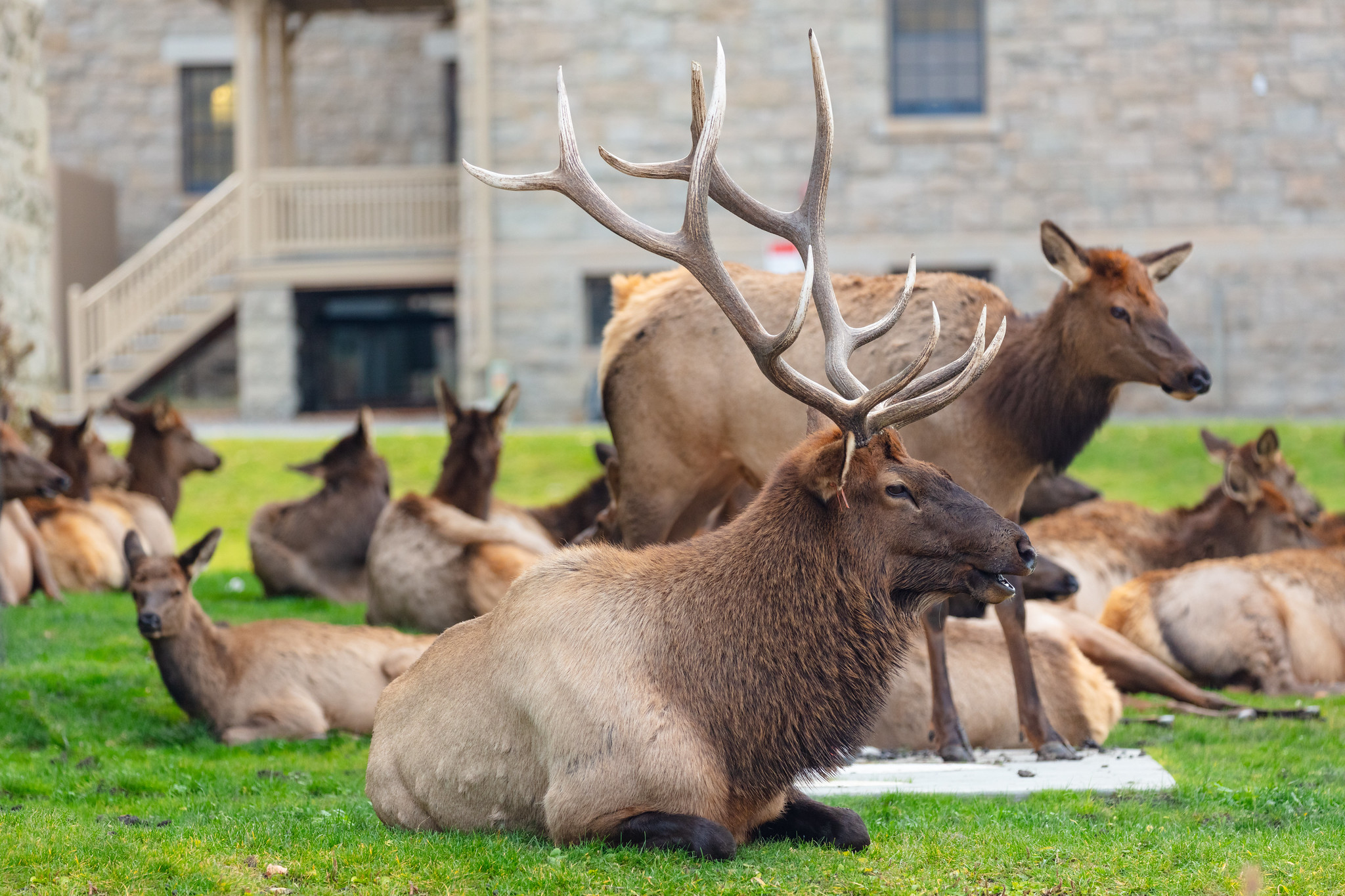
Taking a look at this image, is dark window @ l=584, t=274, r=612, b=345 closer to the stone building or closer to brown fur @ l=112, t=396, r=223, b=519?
the stone building

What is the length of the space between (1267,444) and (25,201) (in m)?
11.0

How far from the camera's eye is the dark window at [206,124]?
28.2m

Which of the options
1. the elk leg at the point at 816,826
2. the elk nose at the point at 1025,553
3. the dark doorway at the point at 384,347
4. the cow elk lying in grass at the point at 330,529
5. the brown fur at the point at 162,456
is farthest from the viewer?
the dark doorway at the point at 384,347

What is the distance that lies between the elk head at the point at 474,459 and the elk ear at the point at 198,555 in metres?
3.47

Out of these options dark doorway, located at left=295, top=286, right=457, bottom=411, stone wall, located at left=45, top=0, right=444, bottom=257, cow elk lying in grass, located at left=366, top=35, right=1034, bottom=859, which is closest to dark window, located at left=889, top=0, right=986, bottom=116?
dark doorway, located at left=295, top=286, right=457, bottom=411

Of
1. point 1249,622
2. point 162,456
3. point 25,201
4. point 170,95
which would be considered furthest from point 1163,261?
point 170,95

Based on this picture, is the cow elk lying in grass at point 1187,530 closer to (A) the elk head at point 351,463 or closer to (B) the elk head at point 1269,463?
(B) the elk head at point 1269,463

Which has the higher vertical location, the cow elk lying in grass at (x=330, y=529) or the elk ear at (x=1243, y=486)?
the elk ear at (x=1243, y=486)

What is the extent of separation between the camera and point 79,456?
1220 centimetres

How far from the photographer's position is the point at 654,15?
21406 mm

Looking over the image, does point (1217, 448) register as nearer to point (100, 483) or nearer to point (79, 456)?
point (79, 456)

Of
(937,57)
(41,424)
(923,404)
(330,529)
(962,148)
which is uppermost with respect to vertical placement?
(937,57)

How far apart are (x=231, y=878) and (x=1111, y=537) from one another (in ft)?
24.8

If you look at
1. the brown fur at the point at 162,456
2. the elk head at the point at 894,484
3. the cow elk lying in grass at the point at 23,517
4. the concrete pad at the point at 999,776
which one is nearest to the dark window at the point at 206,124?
the brown fur at the point at 162,456
